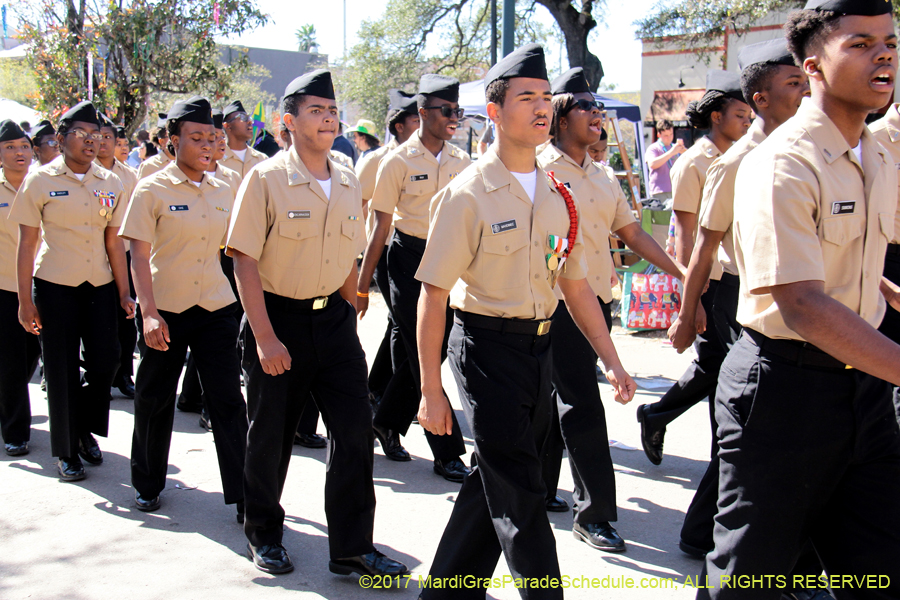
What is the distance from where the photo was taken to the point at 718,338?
179 inches

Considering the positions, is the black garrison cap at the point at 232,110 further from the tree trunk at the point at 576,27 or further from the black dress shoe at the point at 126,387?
the tree trunk at the point at 576,27

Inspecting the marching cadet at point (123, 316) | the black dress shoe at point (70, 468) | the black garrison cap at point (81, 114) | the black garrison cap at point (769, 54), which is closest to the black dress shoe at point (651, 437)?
the black garrison cap at point (769, 54)

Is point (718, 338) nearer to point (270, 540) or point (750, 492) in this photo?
point (750, 492)

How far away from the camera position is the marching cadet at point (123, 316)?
21.3ft

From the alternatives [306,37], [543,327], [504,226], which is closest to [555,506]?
[543,327]

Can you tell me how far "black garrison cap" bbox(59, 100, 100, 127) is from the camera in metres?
5.29

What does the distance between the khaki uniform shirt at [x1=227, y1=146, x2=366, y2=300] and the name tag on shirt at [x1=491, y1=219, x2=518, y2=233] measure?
1101mm

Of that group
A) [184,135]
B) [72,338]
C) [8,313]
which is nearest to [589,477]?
[184,135]

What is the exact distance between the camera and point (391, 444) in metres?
5.52

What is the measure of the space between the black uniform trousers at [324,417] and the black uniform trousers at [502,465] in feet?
2.32

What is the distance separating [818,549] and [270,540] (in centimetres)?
244

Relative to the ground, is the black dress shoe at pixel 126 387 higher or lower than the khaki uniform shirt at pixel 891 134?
lower

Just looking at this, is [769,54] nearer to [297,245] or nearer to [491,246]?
[491,246]

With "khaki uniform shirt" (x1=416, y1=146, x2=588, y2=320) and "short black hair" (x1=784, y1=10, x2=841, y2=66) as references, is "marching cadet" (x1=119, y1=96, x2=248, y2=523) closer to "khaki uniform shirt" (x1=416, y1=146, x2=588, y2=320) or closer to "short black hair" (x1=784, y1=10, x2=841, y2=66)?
"khaki uniform shirt" (x1=416, y1=146, x2=588, y2=320)
